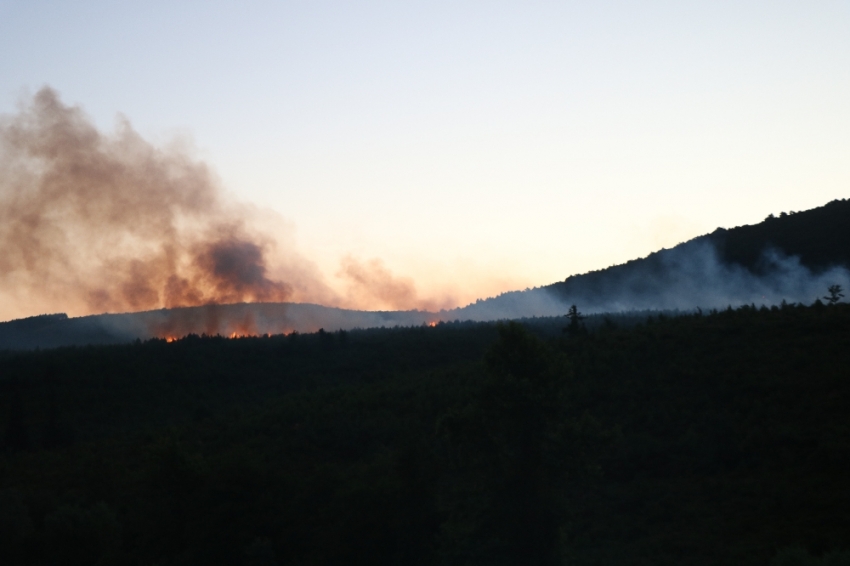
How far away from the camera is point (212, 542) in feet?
92.8

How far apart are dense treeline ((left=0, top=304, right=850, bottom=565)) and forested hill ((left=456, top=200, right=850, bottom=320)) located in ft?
116

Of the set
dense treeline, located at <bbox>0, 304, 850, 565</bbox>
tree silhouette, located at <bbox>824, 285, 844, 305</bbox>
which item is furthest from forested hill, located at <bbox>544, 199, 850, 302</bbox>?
dense treeline, located at <bbox>0, 304, 850, 565</bbox>

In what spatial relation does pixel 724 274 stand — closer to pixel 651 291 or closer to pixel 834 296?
pixel 651 291

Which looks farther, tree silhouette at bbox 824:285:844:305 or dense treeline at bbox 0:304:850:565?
tree silhouette at bbox 824:285:844:305

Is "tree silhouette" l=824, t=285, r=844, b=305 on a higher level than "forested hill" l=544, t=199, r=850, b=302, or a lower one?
lower

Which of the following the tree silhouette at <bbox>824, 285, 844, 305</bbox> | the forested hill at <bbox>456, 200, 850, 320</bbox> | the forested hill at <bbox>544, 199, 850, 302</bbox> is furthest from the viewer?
the forested hill at <bbox>544, 199, 850, 302</bbox>

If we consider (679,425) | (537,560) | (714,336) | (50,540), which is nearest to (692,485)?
(679,425)

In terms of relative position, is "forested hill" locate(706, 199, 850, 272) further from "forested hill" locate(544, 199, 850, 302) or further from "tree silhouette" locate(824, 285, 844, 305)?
"tree silhouette" locate(824, 285, 844, 305)

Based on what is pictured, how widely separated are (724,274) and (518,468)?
85.1 meters

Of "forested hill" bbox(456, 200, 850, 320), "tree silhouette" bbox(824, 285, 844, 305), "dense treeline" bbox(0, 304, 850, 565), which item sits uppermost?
"forested hill" bbox(456, 200, 850, 320)

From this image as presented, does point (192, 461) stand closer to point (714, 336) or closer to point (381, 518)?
point (381, 518)

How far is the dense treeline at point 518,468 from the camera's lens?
1029 inches

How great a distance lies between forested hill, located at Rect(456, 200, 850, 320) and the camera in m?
87.4

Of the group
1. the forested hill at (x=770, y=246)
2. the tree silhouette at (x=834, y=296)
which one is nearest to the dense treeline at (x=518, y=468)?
the tree silhouette at (x=834, y=296)
